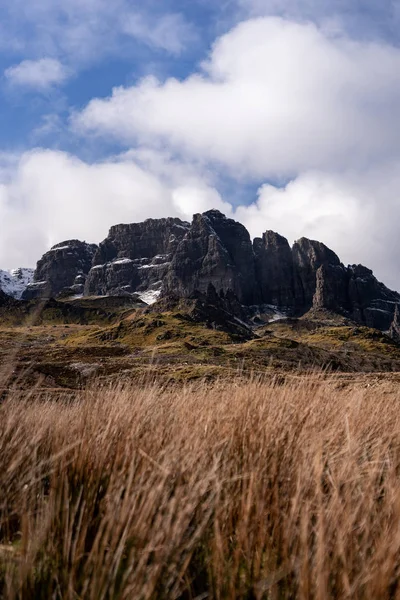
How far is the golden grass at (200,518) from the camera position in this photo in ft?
7.52

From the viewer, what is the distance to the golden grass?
229 centimetres

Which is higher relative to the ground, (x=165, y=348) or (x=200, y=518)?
(x=165, y=348)

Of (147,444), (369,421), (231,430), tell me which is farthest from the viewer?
(369,421)

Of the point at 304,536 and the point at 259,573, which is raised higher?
the point at 304,536

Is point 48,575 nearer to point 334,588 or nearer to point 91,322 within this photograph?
point 334,588

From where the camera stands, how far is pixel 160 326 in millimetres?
116062

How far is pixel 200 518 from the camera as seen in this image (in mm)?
2957

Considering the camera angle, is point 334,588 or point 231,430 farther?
point 231,430

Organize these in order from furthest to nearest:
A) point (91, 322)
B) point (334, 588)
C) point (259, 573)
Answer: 1. point (91, 322)
2. point (259, 573)
3. point (334, 588)

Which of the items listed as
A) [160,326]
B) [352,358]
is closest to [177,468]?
[352,358]

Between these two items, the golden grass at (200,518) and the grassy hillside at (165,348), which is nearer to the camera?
the golden grass at (200,518)

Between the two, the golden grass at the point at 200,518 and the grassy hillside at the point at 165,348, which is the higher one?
the grassy hillside at the point at 165,348

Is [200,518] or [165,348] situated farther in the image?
[165,348]

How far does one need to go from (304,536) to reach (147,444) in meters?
2.09
